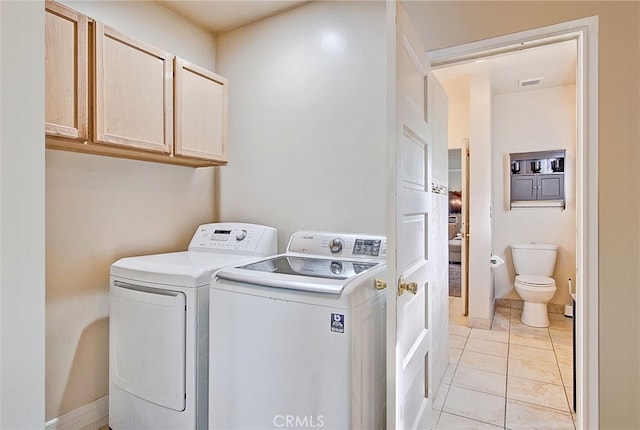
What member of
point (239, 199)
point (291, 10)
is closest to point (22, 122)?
point (239, 199)

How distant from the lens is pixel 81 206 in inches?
76.6

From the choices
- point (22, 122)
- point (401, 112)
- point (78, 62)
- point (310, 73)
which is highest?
point (310, 73)

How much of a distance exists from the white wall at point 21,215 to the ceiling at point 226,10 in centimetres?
196

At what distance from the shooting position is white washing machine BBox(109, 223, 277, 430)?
1604 millimetres

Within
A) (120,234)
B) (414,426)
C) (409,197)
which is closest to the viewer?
(409,197)

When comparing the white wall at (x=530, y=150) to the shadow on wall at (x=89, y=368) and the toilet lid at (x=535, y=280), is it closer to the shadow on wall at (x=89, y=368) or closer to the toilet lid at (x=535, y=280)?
the toilet lid at (x=535, y=280)

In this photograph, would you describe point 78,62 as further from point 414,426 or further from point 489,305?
point 489,305

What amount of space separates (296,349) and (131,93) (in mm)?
1600

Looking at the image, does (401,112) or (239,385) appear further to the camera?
(239,385)

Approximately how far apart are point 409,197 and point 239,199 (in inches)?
64.6

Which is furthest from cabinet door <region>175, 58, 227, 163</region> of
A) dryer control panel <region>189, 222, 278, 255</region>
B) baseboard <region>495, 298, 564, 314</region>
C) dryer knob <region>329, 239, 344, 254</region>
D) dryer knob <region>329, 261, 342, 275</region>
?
baseboard <region>495, 298, 564, 314</region>

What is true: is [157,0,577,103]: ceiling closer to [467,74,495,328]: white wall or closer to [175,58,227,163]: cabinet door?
[467,74,495,328]: white wall

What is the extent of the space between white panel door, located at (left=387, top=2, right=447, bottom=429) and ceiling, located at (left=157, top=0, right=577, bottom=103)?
2.10ft

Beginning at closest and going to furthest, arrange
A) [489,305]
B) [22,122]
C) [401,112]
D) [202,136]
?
1. [22,122]
2. [401,112]
3. [202,136]
4. [489,305]
